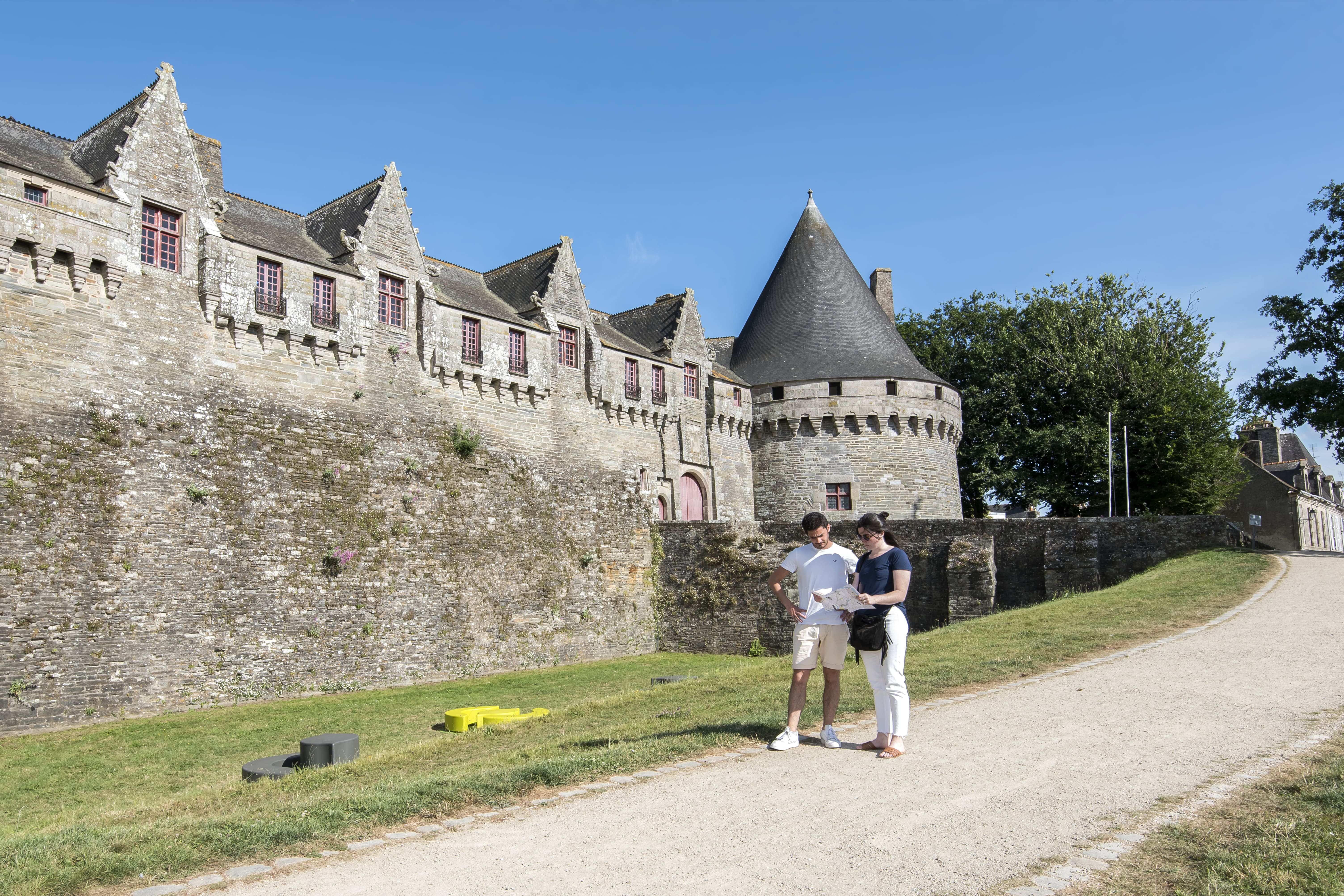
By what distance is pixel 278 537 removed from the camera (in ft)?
61.8

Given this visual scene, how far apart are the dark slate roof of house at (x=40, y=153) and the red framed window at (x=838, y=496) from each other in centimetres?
2229

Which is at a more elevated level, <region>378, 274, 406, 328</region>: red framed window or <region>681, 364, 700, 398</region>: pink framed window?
<region>378, 274, 406, 328</region>: red framed window

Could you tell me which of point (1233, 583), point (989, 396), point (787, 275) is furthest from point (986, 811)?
point (989, 396)

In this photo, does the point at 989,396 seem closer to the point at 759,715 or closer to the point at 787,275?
the point at 787,275

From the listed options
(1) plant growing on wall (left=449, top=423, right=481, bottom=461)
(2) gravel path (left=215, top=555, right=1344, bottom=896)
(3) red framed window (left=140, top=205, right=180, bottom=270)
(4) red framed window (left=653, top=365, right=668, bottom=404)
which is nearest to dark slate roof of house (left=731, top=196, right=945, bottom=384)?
(4) red framed window (left=653, top=365, right=668, bottom=404)

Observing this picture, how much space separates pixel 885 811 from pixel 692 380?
25658mm

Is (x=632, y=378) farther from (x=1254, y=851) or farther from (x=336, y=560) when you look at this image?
(x=1254, y=851)

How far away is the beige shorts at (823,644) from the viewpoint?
23.8 ft

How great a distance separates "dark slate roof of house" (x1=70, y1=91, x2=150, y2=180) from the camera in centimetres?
1788

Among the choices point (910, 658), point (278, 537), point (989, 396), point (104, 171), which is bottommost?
point (910, 658)

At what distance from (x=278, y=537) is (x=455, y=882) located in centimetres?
1584

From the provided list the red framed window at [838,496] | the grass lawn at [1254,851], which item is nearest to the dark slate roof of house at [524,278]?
the red framed window at [838,496]

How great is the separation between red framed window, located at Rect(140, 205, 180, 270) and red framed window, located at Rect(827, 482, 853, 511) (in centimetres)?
2061

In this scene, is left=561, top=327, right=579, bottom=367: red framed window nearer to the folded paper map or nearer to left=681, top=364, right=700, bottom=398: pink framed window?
left=681, top=364, right=700, bottom=398: pink framed window
